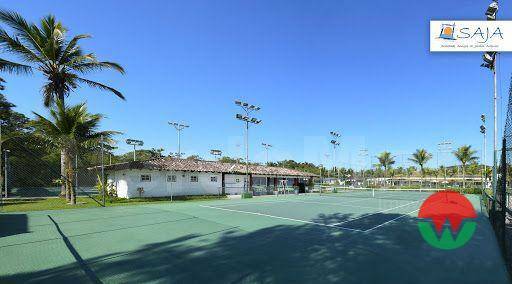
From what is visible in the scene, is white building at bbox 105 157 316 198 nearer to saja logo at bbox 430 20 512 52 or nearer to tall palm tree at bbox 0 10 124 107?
tall palm tree at bbox 0 10 124 107

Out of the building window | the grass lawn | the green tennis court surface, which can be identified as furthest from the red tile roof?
the green tennis court surface

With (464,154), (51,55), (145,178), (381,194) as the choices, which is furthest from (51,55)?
(464,154)

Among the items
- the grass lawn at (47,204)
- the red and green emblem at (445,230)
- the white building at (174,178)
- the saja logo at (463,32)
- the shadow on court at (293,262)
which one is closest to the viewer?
the shadow on court at (293,262)

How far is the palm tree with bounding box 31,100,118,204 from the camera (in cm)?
1652

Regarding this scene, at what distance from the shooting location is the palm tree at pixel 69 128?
16.5m

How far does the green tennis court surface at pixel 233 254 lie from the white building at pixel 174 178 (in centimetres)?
1428

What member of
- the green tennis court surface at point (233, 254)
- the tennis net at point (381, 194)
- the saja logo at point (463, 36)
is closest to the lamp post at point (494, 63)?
the saja logo at point (463, 36)

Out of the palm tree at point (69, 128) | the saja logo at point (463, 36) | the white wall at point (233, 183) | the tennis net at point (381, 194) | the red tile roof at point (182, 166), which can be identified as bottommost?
the tennis net at point (381, 194)

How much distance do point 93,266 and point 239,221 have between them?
626 centimetres

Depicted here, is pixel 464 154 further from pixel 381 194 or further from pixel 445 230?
pixel 445 230

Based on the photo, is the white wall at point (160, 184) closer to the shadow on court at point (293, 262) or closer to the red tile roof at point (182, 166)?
the red tile roof at point (182, 166)

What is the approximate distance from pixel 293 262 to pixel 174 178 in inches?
910

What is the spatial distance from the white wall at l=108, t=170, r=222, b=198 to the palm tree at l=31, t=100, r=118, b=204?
24.1 ft

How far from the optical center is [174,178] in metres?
27.8
